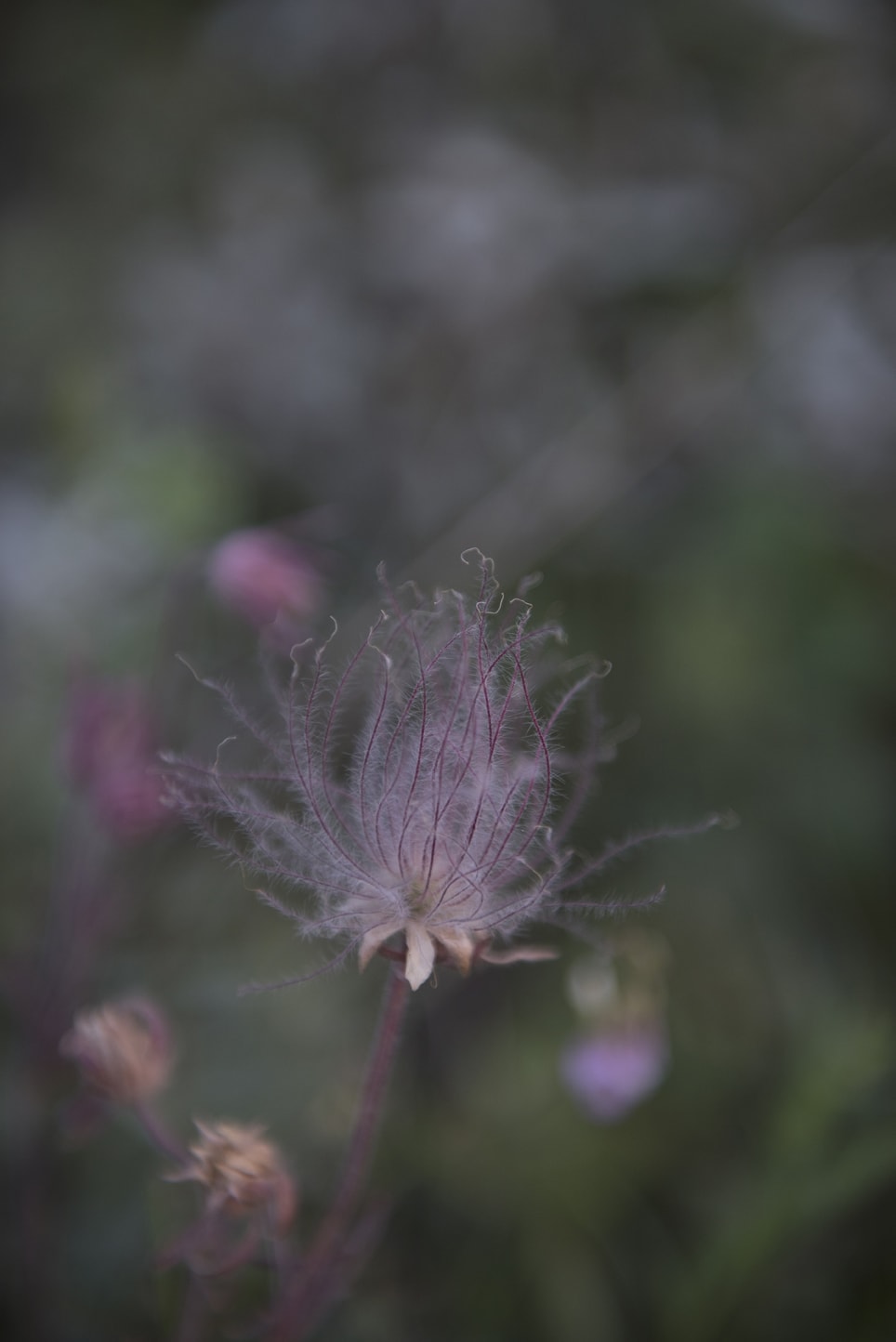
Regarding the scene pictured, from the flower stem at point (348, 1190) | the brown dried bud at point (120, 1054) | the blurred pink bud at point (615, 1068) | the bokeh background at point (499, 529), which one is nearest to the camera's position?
the flower stem at point (348, 1190)

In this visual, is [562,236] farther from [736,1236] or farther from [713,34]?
[736,1236]

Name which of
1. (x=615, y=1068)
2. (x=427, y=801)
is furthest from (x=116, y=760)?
(x=615, y=1068)

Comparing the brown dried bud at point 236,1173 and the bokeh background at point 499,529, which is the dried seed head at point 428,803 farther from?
the bokeh background at point 499,529

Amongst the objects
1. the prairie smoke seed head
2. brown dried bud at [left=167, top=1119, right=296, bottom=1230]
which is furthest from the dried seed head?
brown dried bud at [left=167, top=1119, right=296, bottom=1230]

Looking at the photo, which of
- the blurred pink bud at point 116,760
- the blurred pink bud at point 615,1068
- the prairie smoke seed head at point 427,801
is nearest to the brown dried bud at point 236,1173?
the prairie smoke seed head at point 427,801

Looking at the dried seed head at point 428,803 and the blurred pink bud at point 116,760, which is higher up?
the blurred pink bud at point 116,760

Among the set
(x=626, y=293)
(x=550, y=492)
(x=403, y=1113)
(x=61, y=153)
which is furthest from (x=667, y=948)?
(x=61, y=153)
